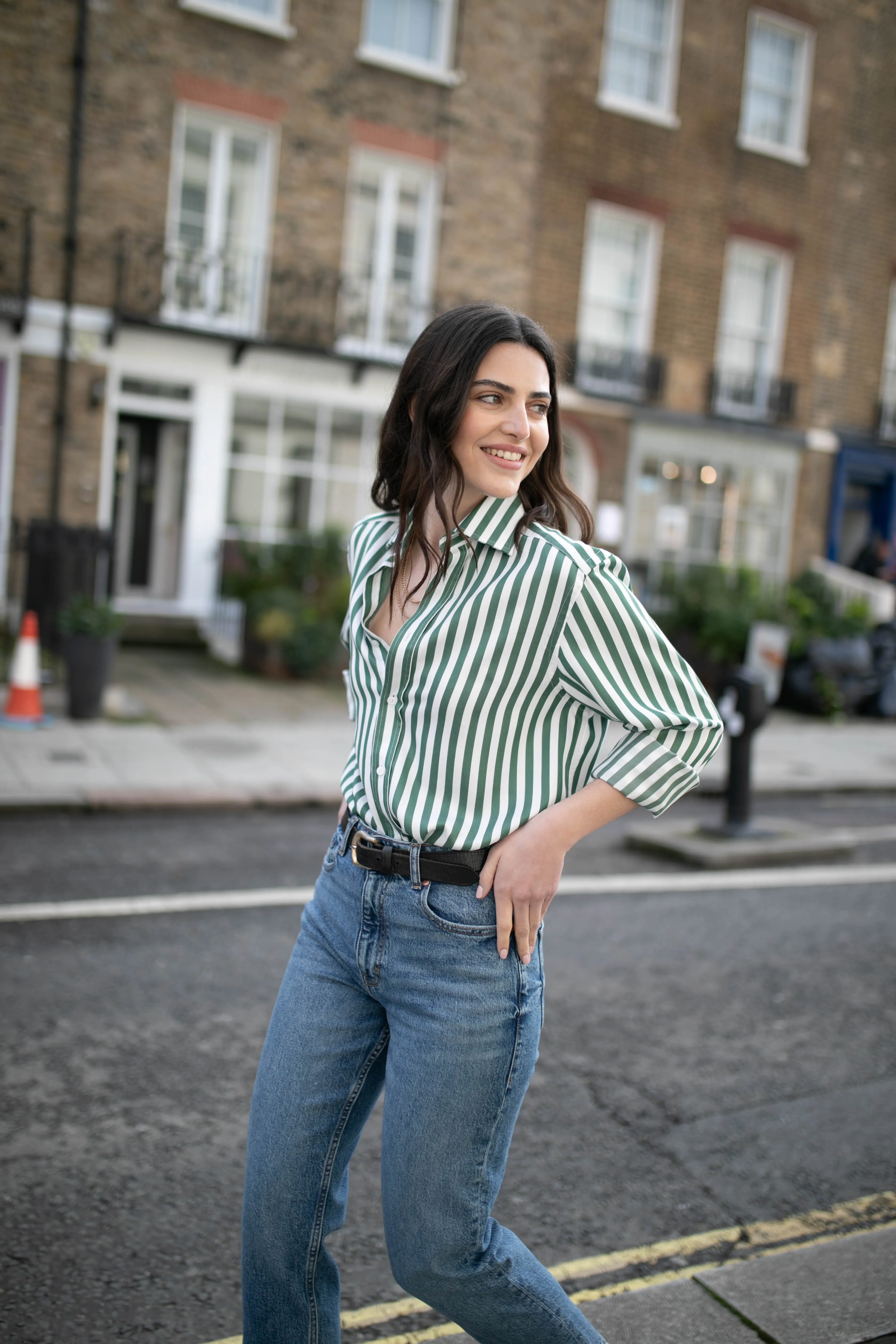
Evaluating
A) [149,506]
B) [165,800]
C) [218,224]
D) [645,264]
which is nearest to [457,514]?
[165,800]

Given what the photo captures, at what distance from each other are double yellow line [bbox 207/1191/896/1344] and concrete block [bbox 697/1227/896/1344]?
6cm

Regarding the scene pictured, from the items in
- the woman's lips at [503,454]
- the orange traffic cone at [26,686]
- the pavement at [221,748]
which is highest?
the woman's lips at [503,454]

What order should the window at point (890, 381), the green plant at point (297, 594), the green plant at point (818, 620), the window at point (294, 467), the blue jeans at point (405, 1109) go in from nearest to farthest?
the blue jeans at point (405, 1109) < the green plant at point (297, 594) < the green plant at point (818, 620) < the window at point (294, 467) < the window at point (890, 381)

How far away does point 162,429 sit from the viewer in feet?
51.2

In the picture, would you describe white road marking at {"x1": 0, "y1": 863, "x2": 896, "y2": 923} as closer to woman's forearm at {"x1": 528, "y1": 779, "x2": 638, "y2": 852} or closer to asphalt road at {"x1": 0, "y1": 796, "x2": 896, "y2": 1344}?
asphalt road at {"x1": 0, "y1": 796, "x2": 896, "y2": 1344}

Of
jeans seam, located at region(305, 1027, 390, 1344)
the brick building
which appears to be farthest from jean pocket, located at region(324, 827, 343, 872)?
the brick building

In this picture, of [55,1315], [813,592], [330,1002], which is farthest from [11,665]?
[813,592]

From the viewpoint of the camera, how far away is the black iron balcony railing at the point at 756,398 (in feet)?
60.4

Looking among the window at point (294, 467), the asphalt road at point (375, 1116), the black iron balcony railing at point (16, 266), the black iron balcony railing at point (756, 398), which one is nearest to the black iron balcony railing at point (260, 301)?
the window at point (294, 467)

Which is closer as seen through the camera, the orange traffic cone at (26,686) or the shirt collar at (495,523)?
the shirt collar at (495,523)

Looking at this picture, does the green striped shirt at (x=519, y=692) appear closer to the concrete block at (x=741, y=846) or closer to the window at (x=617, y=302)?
the concrete block at (x=741, y=846)

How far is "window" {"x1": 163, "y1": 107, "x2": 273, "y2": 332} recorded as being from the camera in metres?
14.6

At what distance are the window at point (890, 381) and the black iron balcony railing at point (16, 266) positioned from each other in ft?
44.5

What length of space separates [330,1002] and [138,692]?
10056 millimetres
